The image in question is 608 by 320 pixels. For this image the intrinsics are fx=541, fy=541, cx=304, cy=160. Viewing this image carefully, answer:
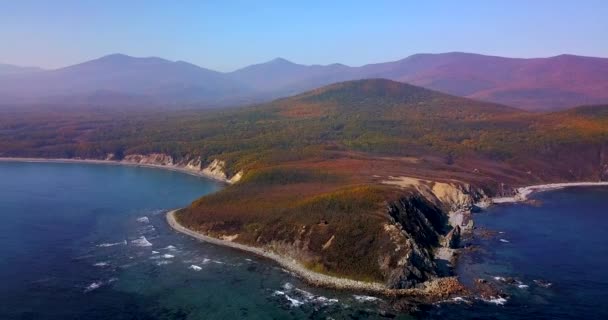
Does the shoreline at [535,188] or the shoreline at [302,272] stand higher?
the shoreline at [535,188]

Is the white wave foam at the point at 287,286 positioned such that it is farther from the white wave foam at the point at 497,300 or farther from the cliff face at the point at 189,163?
the cliff face at the point at 189,163

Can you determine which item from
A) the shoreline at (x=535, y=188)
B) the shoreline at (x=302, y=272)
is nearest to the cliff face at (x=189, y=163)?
the shoreline at (x=302, y=272)

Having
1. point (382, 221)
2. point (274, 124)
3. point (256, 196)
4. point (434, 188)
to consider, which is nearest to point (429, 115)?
point (274, 124)

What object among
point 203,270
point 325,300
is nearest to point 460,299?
point 325,300

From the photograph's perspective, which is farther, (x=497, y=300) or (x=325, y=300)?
(x=497, y=300)

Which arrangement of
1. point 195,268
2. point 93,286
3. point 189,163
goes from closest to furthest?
point 93,286
point 195,268
point 189,163

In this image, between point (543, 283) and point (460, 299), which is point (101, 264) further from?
point (543, 283)

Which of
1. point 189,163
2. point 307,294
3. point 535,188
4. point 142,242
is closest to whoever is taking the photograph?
point 307,294
